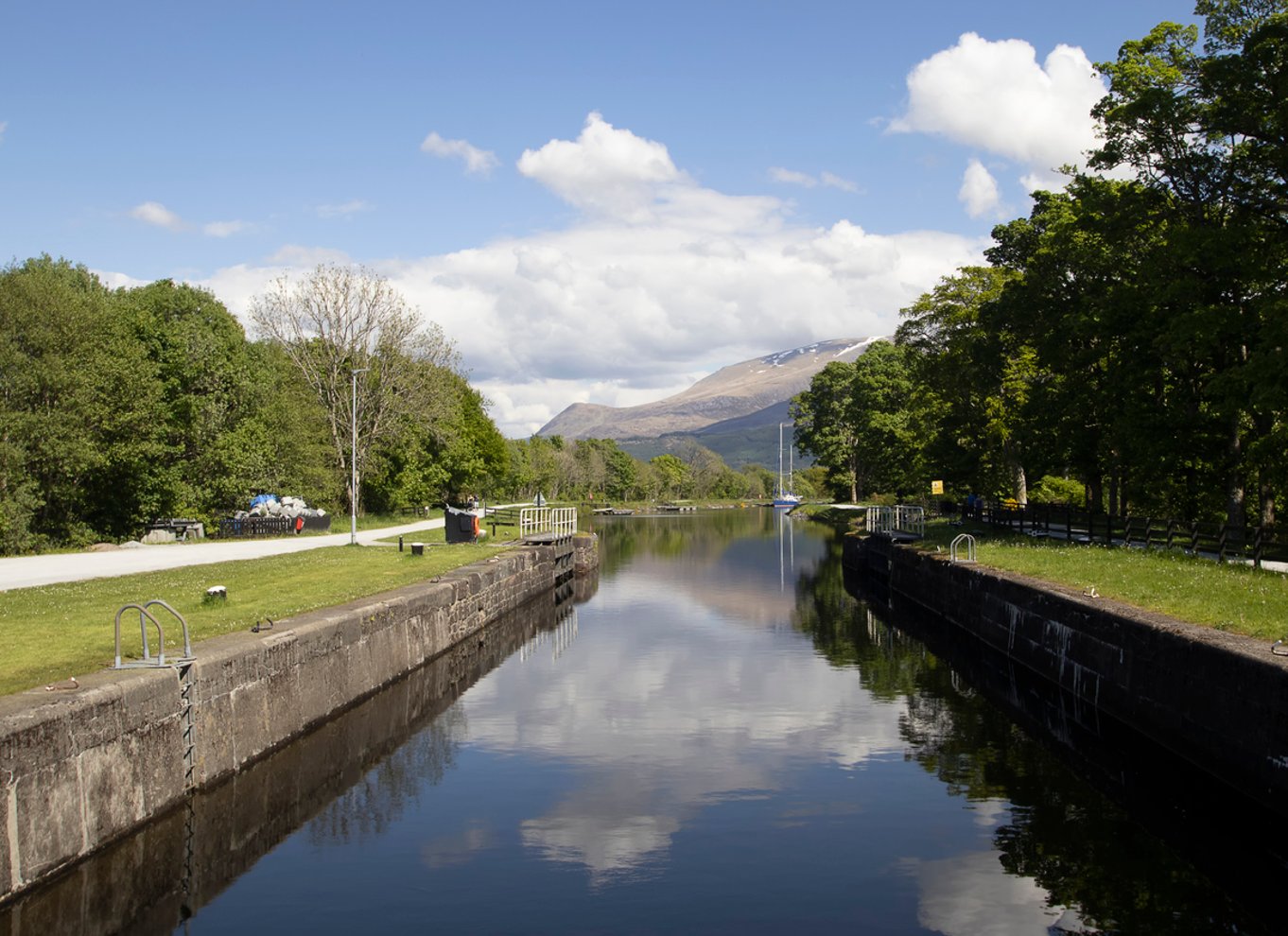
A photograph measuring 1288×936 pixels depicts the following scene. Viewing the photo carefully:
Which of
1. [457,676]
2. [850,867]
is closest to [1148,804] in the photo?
[850,867]

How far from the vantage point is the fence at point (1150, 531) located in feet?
82.3

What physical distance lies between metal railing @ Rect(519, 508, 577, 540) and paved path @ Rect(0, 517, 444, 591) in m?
6.69

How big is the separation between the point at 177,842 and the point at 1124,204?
30219 mm

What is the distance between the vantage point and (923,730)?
19.4 meters

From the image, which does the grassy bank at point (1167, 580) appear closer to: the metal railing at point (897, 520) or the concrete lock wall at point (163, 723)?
the metal railing at point (897, 520)

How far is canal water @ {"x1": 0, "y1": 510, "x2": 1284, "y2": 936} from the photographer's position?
11180 mm

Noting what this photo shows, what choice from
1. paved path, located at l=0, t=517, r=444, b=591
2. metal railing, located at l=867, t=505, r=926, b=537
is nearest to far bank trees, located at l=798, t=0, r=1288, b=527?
metal railing, located at l=867, t=505, r=926, b=537

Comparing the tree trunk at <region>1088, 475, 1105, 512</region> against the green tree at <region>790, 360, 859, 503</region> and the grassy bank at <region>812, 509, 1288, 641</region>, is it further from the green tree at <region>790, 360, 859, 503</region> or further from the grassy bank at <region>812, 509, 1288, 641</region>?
the green tree at <region>790, 360, 859, 503</region>

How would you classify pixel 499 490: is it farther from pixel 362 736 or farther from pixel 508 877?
pixel 508 877

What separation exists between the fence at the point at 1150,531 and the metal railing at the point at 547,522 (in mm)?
19367

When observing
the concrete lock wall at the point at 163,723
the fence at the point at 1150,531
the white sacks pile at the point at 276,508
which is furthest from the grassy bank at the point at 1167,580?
the white sacks pile at the point at 276,508

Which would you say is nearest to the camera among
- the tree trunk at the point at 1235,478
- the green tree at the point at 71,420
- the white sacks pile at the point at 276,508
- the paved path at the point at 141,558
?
the paved path at the point at 141,558

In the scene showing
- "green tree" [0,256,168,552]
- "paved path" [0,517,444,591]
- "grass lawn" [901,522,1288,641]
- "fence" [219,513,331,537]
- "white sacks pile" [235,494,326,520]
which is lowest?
"grass lawn" [901,522,1288,641]

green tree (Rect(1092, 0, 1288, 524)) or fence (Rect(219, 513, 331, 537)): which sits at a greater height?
green tree (Rect(1092, 0, 1288, 524))
